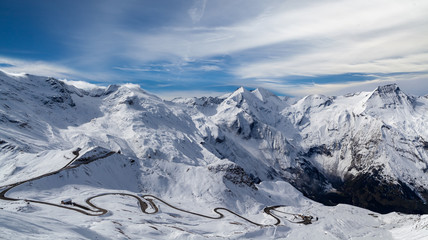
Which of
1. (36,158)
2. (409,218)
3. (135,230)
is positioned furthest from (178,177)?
(409,218)

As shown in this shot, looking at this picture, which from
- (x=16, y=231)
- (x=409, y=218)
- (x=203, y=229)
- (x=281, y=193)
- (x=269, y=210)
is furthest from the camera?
(x=281, y=193)

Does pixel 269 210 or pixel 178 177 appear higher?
pixel 178 177

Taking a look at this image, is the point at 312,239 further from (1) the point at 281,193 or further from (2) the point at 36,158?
(2) the point at 36,158

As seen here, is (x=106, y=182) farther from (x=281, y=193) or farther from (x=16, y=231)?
(x=281, y=193)

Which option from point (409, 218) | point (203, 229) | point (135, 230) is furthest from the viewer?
point (409, 218)

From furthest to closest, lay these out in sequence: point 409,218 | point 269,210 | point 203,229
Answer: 1. point 269,210
2. point 409,218
3. point 203,229

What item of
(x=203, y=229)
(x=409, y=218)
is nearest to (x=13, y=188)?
(x=203, y=229)

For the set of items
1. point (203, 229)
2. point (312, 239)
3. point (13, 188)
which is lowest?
point (312, 239)

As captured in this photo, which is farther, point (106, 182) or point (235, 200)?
point (235, 200)

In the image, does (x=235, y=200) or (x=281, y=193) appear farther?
(x=281, y=193)
